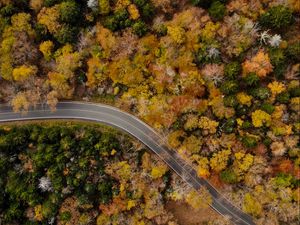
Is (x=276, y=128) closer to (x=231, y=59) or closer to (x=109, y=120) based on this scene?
(x=231, y=59)

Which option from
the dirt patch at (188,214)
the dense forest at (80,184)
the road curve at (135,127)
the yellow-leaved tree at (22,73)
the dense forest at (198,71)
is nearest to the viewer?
the dense forest at (198,71)

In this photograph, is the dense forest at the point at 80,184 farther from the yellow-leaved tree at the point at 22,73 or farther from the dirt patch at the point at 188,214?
the yellow-leaved tree at the point at 22,73

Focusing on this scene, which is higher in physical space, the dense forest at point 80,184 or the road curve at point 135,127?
the road curve at point 135,127

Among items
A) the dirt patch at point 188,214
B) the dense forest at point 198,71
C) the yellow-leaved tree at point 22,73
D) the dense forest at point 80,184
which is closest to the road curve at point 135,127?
the dirt patch at point 188,214

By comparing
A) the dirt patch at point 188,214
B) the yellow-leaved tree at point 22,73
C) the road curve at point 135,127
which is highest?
the yellow-leaved tree at point 22,73

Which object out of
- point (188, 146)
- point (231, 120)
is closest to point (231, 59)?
point (231, 120)

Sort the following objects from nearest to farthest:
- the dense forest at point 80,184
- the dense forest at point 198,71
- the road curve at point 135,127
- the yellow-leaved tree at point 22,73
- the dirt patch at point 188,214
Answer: the dense forest at point 198,71 → the dense forest at point 80,184 → the yellow-leaved tree at point 22,73 → the road curve at point 135,127 → the dirt patch at point 188,214

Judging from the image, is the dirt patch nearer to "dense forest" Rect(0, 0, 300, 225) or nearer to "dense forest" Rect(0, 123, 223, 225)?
"dense forest" Rect(0, 123, 223, 225)

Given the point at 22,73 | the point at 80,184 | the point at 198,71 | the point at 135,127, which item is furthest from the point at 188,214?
the point at 22,73
